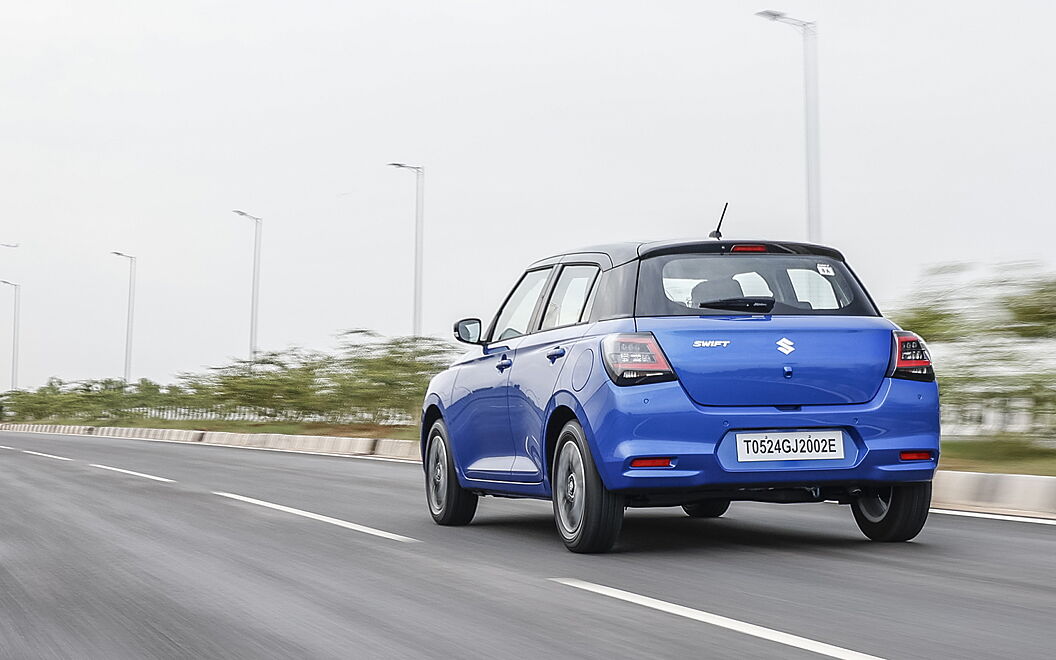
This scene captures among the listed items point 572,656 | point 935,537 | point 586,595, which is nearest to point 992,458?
point 935,537

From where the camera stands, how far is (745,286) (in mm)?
8031

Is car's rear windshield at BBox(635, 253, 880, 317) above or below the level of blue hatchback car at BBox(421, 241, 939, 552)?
above

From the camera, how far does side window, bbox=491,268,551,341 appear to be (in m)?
9.24

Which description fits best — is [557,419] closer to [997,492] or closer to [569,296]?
[569,296]

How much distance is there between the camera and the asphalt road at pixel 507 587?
523cm

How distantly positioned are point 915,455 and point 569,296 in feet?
7.19

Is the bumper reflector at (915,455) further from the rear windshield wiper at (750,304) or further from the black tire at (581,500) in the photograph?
the black tire at (581,500)

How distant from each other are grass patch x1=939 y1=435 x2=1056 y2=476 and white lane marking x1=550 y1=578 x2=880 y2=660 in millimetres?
7223

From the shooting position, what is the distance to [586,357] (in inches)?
305

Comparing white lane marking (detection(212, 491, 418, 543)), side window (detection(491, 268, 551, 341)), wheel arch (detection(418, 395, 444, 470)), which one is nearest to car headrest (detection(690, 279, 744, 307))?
side window (detection(491, 268, 551, 341))

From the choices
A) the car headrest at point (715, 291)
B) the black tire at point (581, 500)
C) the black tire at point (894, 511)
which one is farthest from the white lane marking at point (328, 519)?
the black tire at point (894, 511)

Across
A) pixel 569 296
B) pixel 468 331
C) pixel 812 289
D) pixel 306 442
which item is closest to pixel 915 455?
pixel 812 289

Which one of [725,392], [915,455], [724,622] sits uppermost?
[725,392]

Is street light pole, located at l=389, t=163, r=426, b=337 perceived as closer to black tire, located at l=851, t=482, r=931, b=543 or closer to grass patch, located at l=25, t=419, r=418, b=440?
A: grass patch, located at l=25, t=419, r=418, b=440
